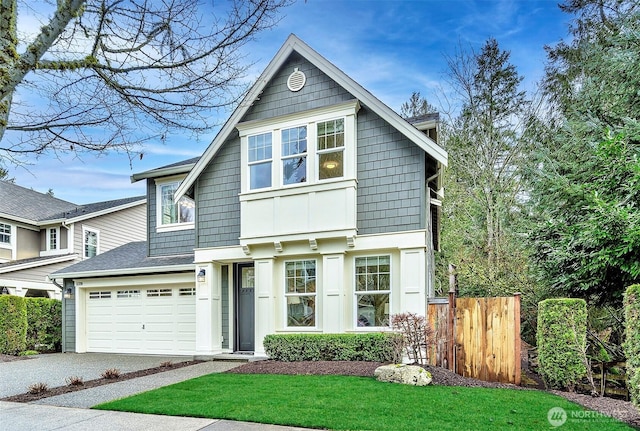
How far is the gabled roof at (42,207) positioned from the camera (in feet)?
64.6

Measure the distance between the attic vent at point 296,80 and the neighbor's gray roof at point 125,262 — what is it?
5.76m

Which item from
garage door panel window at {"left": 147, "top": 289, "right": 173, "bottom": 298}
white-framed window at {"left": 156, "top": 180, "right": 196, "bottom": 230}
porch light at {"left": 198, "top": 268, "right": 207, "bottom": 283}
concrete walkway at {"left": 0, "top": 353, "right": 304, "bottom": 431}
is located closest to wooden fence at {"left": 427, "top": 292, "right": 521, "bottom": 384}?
concrete walkway at {"left": 0, "top": 353, "right": 304, "bottom": 431}

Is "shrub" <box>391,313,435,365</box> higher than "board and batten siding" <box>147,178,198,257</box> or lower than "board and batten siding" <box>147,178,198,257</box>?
lower

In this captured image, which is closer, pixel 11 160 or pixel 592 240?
pixel 11 160

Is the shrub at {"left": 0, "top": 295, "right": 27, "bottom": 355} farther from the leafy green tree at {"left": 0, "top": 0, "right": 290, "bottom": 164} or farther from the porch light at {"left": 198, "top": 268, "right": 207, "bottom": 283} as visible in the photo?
the leafy green tree at {"left": 0, "top": 0, "right": 290, "bottom": 164}

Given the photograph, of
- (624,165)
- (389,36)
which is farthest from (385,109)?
(624,165)

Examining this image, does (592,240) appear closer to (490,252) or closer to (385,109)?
(385,109)

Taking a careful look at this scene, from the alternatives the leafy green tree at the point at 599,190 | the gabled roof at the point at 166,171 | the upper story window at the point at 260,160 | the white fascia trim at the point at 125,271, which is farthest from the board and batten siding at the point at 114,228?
the leafy green tree at the point at 599,190

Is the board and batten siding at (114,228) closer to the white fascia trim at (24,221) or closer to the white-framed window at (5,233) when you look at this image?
the white fascia trim at (24,221)

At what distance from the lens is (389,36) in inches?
397

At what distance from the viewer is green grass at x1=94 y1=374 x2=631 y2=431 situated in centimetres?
517

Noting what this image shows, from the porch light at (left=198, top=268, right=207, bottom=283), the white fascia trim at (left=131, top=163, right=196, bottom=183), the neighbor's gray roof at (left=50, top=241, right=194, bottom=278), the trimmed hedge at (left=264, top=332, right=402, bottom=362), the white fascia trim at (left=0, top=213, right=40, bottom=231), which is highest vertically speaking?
the white fascia trim at (left=131, top=163, right=196, bottom=183)

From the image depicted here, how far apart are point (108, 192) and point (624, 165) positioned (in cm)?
2219

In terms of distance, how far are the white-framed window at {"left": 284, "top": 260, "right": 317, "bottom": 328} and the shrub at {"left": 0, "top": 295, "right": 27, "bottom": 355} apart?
955 centimetres
